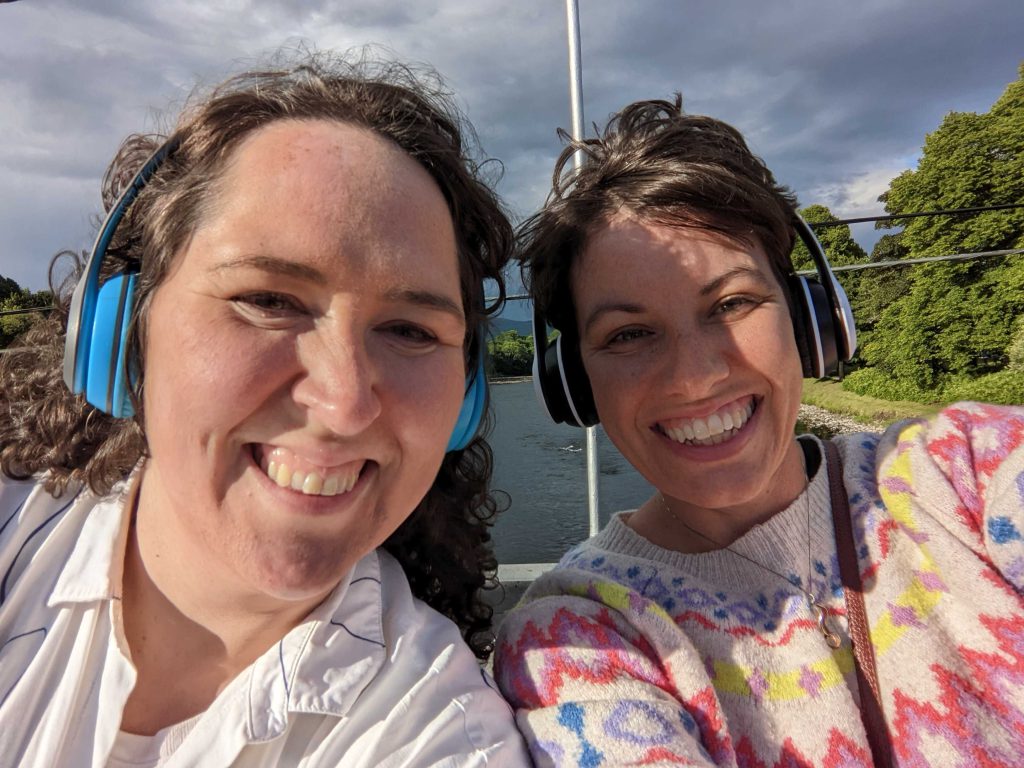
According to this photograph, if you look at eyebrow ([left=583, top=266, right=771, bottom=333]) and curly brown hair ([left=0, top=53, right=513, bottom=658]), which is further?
eyebrow ([left=583, top=266, right=771, bottom=333])

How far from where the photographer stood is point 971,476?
48.3 inches

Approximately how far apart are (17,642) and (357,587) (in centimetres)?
55

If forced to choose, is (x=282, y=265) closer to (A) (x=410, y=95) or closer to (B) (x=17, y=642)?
(A) (x=410, y=95)

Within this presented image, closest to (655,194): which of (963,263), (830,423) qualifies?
(830,423)

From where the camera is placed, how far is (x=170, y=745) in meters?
1.01

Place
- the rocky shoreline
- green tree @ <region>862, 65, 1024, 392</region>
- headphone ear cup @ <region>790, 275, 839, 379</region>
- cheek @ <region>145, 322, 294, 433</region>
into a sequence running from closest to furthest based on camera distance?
cheek @ <region>145, 322, 294, 433</region> < headphone ear cup @ <region>790, 275, 839, 379</region> < the rocky shoreline < green tree @ <region>862, 65, 1024, 392</region>

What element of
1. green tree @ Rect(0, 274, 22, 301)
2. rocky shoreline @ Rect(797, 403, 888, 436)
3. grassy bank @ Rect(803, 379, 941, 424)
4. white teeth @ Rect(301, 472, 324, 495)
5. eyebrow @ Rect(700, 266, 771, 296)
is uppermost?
green tree @ Rect(0, 274, 22, 301)

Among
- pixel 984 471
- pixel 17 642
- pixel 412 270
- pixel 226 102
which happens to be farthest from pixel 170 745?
pixel 984 471

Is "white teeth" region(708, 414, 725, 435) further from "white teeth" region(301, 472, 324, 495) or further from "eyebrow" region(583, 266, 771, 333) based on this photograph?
"white teeth" region(301, 472, 324, 495)

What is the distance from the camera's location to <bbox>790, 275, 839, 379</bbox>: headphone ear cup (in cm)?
145

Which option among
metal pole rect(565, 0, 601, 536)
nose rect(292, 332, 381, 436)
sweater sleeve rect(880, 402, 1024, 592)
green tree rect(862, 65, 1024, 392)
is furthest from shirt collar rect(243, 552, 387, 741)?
green tree rect(862, 65, 1024, 392)

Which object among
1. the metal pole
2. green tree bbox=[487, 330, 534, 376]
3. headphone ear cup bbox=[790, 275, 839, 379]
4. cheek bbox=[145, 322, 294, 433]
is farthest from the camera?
the metal pole

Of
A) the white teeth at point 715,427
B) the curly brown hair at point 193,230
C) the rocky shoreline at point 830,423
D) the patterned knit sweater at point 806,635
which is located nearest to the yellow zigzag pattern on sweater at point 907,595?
the patterned knit sweater at point 806,635

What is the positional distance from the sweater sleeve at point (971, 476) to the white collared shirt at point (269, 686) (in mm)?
925
